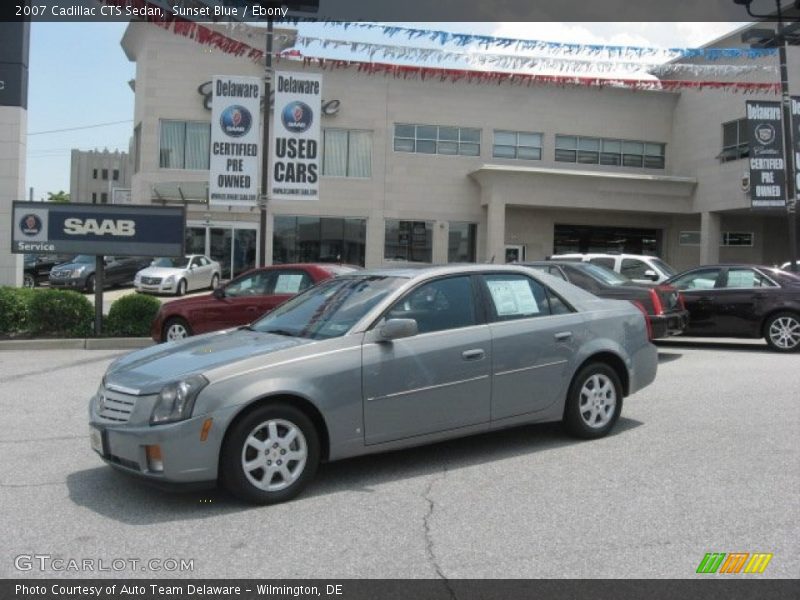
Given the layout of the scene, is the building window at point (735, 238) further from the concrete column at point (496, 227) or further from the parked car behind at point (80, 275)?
the parked car behind at point (80, 275)

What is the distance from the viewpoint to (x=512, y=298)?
627 cm

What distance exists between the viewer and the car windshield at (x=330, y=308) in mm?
5605

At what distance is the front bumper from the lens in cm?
1101

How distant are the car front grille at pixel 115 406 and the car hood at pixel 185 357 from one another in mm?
75

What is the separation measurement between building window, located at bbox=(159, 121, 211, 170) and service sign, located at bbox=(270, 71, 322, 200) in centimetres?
1611

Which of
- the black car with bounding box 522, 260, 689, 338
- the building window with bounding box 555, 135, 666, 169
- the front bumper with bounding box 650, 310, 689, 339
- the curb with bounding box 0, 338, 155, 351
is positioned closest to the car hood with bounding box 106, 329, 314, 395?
the black car with bounding box 522, 260, 689, 338

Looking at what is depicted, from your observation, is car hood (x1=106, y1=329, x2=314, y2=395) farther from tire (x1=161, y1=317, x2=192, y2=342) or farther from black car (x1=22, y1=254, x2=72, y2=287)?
black car (x1=22, y1=254, x2=72, y2=287)

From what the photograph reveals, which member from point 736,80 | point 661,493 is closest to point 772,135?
point 736,80

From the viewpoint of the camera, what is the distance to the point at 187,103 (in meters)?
30.8

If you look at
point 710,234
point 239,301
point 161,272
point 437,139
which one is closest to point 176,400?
point 239,301

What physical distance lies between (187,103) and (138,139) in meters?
2.94

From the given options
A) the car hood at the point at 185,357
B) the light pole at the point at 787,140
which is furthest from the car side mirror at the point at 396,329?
the light pole at the point at 787,140

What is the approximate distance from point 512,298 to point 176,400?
287cm

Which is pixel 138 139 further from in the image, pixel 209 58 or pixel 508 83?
pixel 508 83
